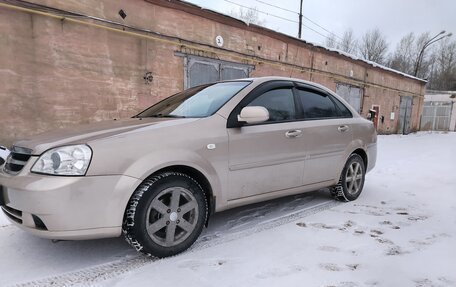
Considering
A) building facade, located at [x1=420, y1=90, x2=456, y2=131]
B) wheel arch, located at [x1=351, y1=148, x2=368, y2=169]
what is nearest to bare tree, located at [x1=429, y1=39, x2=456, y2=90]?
building facade, located at [x1=420, y1=90, x2=456, y2=131]

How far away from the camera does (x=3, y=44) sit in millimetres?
6113

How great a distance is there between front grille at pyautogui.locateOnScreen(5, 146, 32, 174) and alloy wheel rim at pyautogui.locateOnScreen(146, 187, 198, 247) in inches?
38.9

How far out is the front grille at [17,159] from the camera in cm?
241

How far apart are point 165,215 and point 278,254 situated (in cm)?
101

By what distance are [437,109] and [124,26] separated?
31645mm

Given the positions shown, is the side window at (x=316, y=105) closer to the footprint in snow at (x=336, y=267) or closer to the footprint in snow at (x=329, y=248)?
the footprint in snow at (x=329, y=248)

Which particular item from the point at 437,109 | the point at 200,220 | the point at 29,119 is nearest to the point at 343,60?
the point at 29,119

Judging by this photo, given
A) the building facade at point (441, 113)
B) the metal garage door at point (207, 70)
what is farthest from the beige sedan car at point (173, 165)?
the building facade at point (441, 113)

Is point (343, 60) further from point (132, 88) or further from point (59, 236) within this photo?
point (59, 236)

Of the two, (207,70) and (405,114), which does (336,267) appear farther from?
(405,114)

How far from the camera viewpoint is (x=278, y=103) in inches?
140

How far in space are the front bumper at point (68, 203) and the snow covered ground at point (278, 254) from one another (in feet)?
1.17

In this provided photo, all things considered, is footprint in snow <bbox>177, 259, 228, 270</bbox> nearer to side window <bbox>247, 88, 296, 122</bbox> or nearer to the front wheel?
side window <bbox>247, 88, 296, 122</bbox>

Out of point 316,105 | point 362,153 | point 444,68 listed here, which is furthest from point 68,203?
point 444,68
